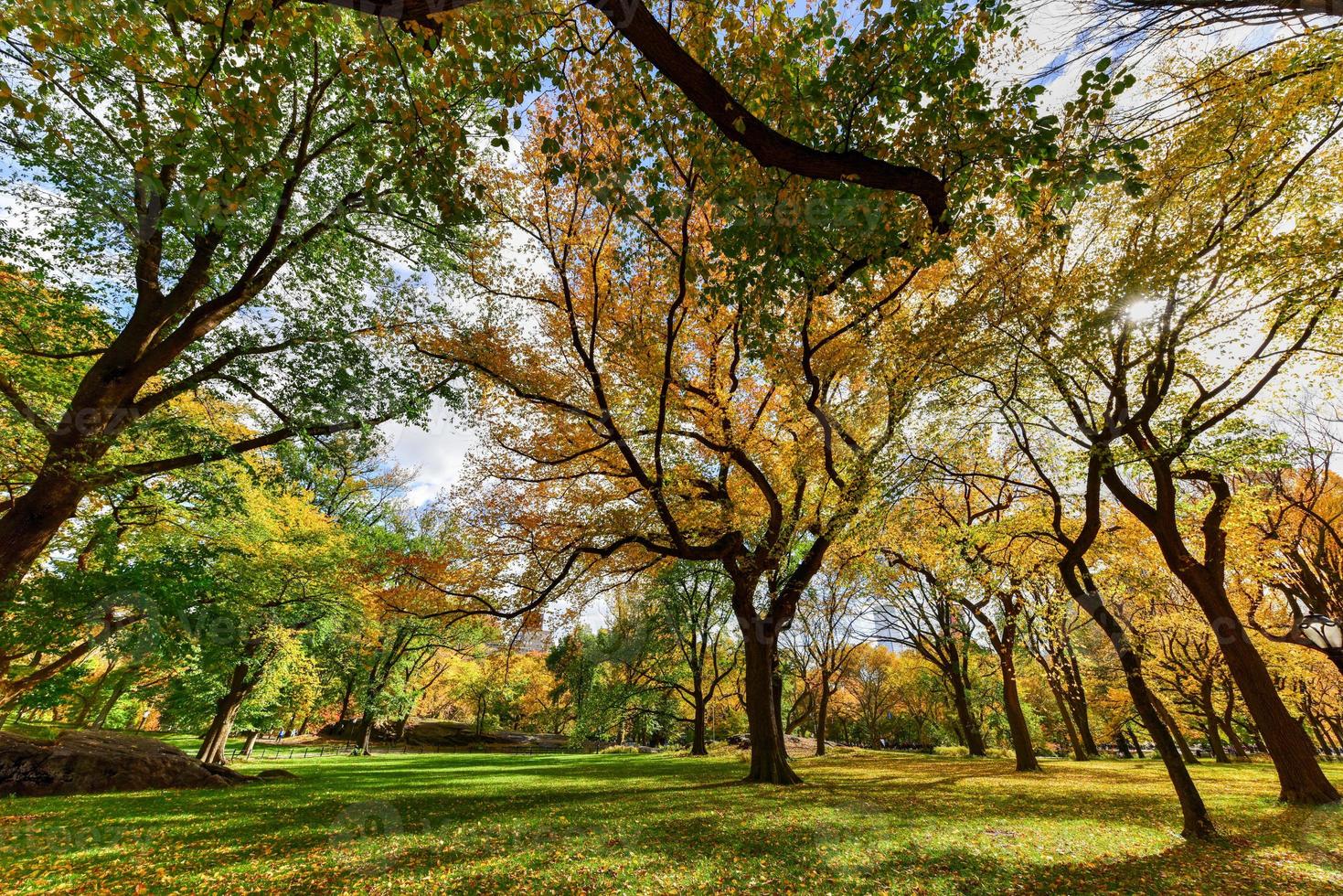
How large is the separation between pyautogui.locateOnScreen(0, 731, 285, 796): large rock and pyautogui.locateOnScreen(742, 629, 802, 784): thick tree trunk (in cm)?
1473

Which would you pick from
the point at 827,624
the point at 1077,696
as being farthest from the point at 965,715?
the point at 827,624

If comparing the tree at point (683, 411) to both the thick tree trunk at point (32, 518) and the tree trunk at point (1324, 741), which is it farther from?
the tree trunk at point (1324, 741)

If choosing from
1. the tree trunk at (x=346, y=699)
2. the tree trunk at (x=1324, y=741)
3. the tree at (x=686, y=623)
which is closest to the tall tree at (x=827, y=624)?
the tree at (x=686, y=623)

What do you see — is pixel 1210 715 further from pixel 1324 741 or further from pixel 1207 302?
pixel 1207 302

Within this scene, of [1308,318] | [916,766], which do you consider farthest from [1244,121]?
[916,766]

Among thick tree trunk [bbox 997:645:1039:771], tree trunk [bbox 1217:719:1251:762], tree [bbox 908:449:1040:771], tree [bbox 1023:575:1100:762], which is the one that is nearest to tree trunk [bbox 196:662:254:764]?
tree [bbox 908:449:1040:771]

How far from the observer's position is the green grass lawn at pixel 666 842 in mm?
6047

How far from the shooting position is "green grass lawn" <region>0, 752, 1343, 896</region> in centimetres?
605

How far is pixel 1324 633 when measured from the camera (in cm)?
579

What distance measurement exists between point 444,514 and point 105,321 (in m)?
8.09

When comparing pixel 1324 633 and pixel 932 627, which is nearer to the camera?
pixel 1324 633

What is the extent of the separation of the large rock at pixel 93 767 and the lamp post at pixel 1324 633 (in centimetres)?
2245

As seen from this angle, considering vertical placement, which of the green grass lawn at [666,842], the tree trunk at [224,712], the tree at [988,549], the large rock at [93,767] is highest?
the tree at [988,549]

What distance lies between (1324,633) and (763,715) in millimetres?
10822
